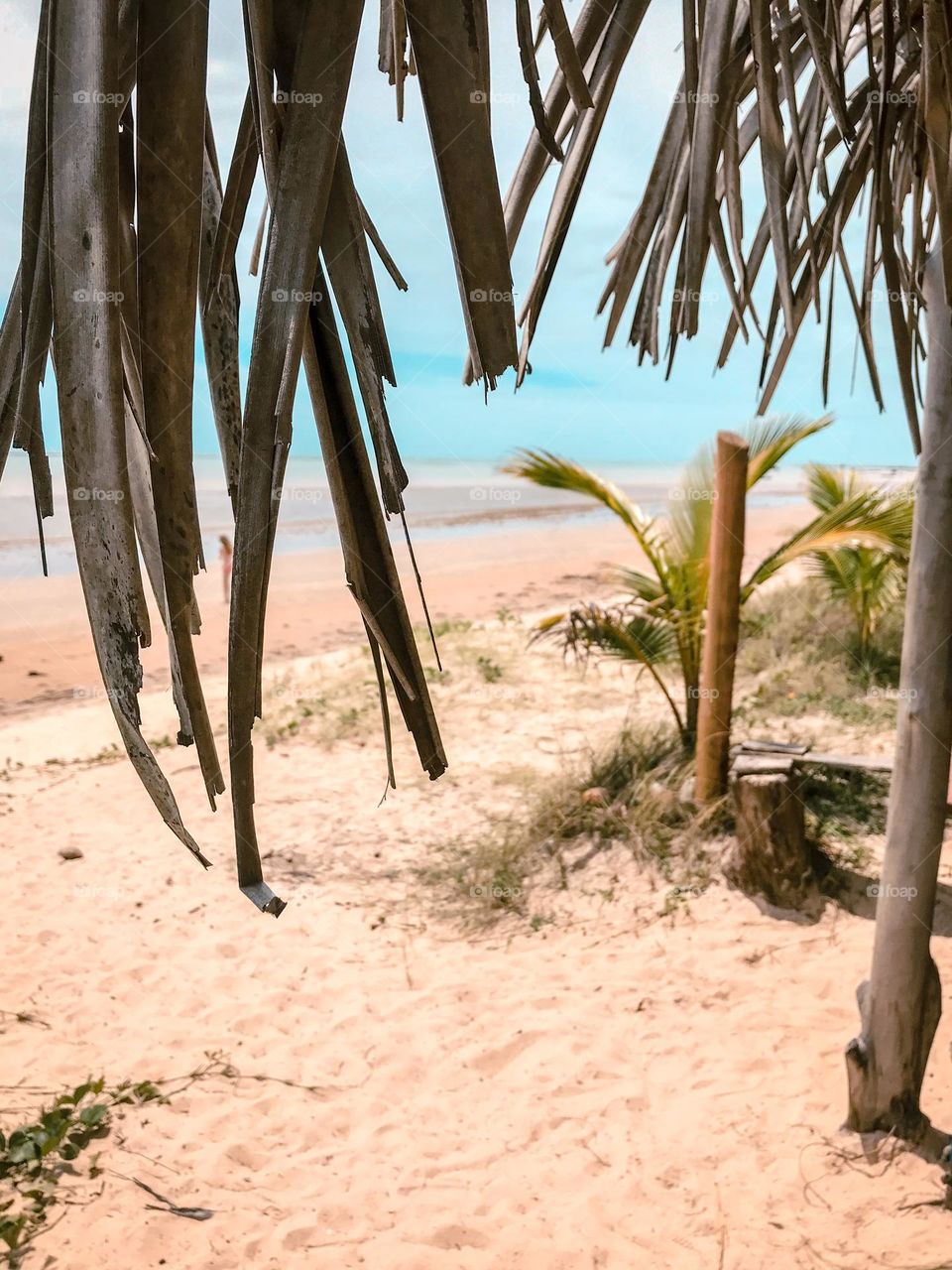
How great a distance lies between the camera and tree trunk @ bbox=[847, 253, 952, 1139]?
8.46ft

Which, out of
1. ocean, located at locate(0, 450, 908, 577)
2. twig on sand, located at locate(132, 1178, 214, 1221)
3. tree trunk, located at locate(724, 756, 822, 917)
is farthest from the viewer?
ocean, located at locate(0, 450, 908, 577)

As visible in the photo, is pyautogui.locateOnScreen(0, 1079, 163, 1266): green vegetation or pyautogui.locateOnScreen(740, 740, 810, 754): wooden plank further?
pyautogui.locateOnScreen(740, 740, 810, 754): wooden plank

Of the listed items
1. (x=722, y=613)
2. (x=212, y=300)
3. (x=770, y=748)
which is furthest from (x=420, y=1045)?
(x=212, y=300)

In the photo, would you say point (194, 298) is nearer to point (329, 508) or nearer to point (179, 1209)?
point (179, 1209)

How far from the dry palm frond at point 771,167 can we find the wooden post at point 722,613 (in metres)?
2.27

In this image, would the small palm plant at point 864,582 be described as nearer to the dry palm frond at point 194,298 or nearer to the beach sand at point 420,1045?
the beach sand at point 420,1045

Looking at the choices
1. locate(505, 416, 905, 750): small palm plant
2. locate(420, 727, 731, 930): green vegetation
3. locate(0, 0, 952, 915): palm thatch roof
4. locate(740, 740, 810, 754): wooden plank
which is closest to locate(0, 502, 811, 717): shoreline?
locate(505, 416, 905, 750): small palm plant

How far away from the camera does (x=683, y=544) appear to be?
5.19 meters

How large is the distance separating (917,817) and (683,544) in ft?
8.62

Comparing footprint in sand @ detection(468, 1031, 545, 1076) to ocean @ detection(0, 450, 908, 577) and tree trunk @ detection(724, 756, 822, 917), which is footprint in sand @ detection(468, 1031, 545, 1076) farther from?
ocean @ detection(0, 450, 908, 577)

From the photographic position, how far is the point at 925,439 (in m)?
2.60

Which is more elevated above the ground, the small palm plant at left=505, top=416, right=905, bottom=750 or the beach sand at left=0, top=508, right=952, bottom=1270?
the small palm plant at left=505, top=416, right=905, bottom=750

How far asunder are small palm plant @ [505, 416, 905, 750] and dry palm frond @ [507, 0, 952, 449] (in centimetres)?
268

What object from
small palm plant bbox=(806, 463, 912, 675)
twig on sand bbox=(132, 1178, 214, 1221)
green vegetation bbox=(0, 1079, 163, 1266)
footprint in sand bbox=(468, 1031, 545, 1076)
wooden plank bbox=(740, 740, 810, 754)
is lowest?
footprint in sand bbox=(468, 1031, 545, 1076)
